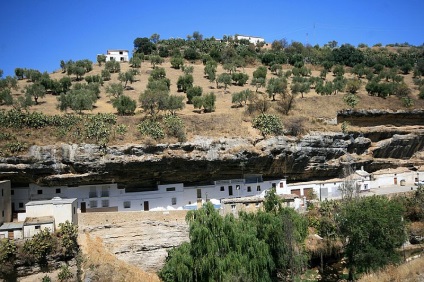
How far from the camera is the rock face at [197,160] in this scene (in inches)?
1091

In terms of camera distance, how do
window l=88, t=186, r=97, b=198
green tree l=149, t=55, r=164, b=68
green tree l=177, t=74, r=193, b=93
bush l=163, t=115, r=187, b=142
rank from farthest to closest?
green tree l=149, t=55, r=164, b=68 → green tree l=177, t=74, r=193, b=93 → bush l=163, t=115, r=187, b=142 → window l=88, t=186, r=97, b=198

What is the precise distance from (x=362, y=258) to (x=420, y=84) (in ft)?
137

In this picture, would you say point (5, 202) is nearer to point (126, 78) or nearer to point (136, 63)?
point (126, 78)


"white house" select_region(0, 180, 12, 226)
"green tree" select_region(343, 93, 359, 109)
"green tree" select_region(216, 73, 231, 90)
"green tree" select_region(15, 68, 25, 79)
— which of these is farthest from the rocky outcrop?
"green tree" select_region(15, 68, 25, 79)

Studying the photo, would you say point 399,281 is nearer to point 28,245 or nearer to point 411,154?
point 28,245

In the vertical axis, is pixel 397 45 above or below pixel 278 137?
above

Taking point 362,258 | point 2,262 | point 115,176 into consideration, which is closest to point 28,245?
point 2,262

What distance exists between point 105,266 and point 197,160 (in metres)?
10.4

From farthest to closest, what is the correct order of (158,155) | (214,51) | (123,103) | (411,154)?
1. (214,51)
2. (411,154)
3. (123,103)
4. (158,155)

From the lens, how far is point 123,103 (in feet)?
122

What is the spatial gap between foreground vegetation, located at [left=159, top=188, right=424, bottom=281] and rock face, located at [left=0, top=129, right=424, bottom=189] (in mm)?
7990

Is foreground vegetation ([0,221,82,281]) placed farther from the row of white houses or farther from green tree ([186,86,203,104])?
green tree ([186,86,203,104])

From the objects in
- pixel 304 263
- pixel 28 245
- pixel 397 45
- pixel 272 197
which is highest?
pixel 397 45

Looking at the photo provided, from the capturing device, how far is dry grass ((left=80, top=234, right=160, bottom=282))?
2409cm
